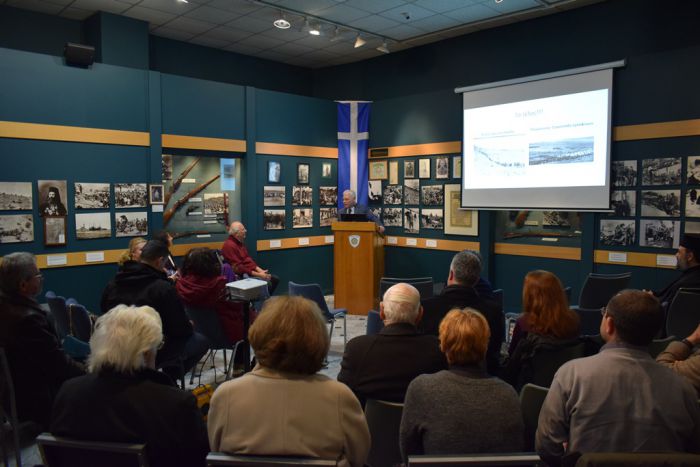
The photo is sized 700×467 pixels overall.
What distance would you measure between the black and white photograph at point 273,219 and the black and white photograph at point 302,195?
0.32m

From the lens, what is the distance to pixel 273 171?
8.10 m

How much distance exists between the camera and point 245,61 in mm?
9016

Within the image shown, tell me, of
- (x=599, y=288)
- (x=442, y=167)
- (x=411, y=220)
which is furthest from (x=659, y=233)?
(x=411, y=220)

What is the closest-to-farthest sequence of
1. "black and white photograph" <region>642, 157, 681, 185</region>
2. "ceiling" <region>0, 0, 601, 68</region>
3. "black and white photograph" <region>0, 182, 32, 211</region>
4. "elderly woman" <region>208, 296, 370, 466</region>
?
"elderly woman" <region>208, 296, 370, 466</region>
"black and white photograph" <region>0, 182, 32, 211</region>
"black and white photograph" <region>642, 157, 681, 185</region>
"ceiling" <region>0, 0, 601, 68</region>

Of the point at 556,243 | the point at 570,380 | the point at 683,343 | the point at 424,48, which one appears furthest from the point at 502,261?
the point at 570,380

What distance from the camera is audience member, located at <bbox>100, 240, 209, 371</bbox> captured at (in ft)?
11.7

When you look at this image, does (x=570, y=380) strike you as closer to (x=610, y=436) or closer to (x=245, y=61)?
(x=610, y=436)

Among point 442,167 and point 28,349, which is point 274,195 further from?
point 28,349

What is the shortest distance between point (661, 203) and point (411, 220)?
11.8 feet

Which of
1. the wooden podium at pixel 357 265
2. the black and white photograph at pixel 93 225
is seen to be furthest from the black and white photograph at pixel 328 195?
the black and white photograph at pixel 93 225

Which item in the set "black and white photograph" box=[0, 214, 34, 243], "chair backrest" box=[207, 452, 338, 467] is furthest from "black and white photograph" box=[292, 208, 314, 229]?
"chair backrest" box=[207, 452, 338, 467]

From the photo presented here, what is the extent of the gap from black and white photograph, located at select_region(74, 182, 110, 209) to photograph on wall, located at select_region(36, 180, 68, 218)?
147 mm

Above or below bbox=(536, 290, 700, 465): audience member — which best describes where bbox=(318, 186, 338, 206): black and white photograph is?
above

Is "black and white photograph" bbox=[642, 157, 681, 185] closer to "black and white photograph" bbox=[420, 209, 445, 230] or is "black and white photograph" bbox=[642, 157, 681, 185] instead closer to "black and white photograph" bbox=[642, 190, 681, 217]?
"black and white photograph" bbox=[642, 190, 681, 217]
